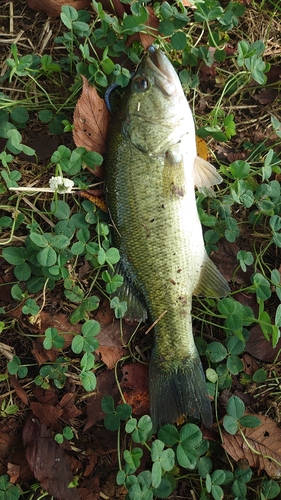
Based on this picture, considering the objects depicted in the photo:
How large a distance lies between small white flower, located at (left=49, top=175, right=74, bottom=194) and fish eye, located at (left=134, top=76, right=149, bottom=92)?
0.62 meters

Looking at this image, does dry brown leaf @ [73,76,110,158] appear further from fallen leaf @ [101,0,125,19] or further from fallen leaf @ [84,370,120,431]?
fallen leaf @ [84,370,120,431]

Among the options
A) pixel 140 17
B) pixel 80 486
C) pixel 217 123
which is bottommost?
pixel 80 486

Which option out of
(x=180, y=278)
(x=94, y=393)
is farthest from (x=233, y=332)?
(x=94, y=393)

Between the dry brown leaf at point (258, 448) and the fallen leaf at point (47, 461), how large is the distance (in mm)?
880

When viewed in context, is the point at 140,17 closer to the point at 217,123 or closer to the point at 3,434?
the point at 217,123

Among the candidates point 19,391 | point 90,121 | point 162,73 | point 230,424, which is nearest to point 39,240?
point 90,121

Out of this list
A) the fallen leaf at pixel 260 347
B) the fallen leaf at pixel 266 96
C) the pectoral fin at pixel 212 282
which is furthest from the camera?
the fallen leaf at pixel 266 96

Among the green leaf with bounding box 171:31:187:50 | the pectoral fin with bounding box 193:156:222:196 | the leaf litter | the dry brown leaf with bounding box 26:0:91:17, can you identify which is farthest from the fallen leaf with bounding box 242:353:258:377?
the dry brown leaf with bounding box 26:0:91:17

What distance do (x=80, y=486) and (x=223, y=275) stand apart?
1438 mm

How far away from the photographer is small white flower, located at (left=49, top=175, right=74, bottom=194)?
253cm

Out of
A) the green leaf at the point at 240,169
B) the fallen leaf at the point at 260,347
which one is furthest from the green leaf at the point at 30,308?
the green leaf at the point at 240,169

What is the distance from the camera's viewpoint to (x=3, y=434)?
258cm

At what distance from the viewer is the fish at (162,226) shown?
2.47 meters

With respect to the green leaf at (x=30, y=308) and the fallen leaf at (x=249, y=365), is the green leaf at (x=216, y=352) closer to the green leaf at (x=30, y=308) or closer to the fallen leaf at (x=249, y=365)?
the fallen leaf at (x=249, y=365)
